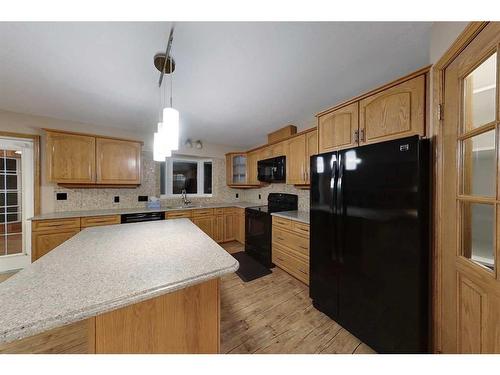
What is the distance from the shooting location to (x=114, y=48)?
4.28 ft

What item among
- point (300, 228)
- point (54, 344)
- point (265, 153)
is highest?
point (265, 153)

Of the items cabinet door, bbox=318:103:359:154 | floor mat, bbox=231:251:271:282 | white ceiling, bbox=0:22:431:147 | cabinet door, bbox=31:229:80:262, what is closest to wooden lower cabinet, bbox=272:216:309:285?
floor mat, bbox=231:251:271:282

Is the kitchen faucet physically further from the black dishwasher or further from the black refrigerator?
the black refrigerator

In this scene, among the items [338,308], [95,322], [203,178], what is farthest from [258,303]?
[203,178]

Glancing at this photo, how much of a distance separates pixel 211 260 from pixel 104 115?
2888 millimetres

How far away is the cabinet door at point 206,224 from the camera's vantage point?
3575 millimetres

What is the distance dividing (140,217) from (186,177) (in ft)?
4.83

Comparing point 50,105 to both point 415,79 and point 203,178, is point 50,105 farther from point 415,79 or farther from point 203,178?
point 415,79

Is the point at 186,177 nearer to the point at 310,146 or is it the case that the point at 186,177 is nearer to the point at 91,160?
the point at 91,160

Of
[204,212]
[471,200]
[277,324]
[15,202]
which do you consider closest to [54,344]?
[277,324]

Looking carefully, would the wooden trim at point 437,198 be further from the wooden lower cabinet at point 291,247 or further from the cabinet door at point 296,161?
the cabinet door at point 296,161

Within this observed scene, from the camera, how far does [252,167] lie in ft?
12.9

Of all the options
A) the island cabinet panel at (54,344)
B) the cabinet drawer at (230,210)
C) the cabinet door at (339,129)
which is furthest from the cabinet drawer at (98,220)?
the cabinet door at (339,129)

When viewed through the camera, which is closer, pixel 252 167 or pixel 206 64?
pixel 206 64
